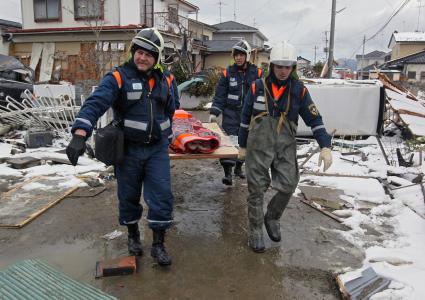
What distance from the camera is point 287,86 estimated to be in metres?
3.47

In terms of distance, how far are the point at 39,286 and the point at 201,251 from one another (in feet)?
4.70

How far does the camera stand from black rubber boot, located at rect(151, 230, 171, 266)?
10.4 ft

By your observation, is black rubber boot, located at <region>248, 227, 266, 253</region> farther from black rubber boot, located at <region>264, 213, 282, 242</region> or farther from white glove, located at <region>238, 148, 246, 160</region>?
white glove, located at <region>238, 148, 246, 160</region>

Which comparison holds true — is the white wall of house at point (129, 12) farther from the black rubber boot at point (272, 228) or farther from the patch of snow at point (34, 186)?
the black rubber boot at point (272, 228)

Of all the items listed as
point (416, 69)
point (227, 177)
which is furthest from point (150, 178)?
point (416, 69)

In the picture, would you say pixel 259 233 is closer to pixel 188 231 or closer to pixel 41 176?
pixel 188 231

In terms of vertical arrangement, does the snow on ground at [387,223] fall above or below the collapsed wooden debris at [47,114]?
below

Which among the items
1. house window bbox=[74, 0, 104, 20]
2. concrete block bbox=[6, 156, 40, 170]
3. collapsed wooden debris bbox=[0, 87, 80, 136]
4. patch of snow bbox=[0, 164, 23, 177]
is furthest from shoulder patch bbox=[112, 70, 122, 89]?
house window bbox=[74, 0, 104, 20]

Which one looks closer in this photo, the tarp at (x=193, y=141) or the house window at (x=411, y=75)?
the tarp at (x=193, y=141)

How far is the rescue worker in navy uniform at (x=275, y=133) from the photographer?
345cm

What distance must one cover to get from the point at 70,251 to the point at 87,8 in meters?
18.4

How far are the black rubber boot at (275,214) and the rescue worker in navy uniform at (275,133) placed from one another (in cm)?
4

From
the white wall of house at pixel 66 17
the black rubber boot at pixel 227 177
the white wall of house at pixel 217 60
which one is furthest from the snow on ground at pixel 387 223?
the white wall of house at pixel 217 60

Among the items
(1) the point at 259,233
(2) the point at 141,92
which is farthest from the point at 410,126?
(2) the point at 141,92
